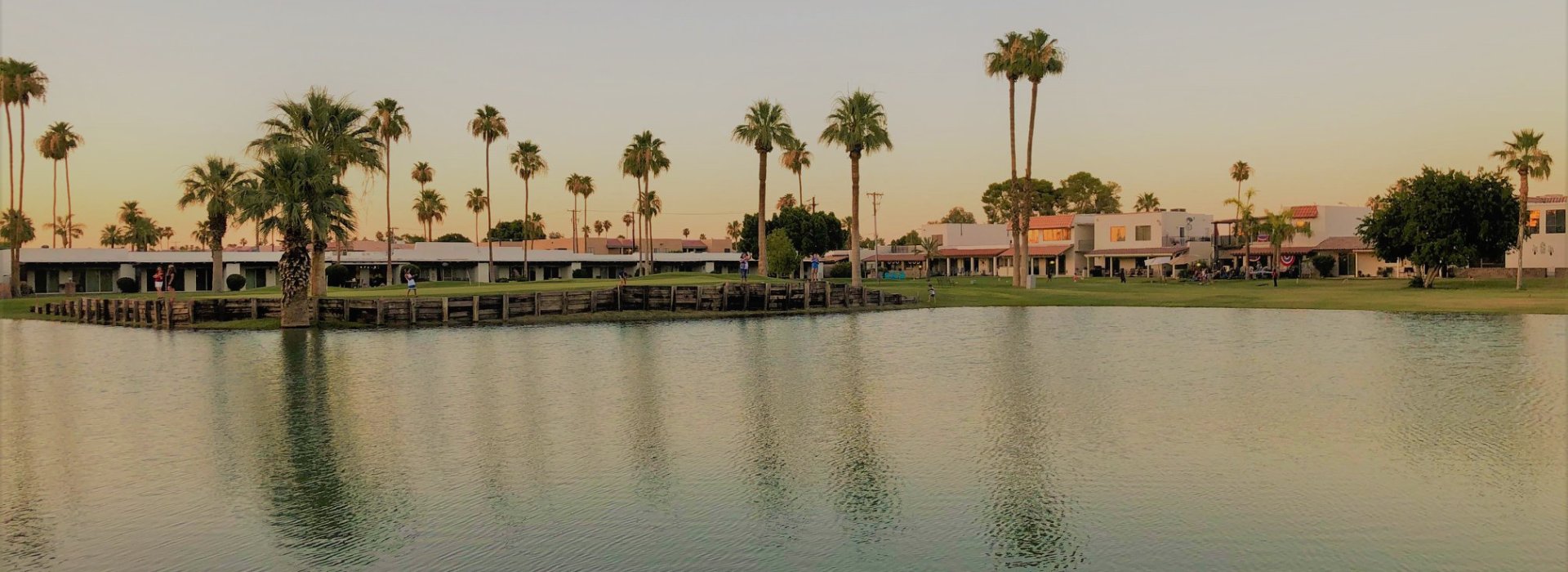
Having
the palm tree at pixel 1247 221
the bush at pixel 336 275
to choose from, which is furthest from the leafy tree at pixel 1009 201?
the bush at pixel 336 275

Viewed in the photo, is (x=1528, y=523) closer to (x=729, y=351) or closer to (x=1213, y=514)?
(x=1213, y=514)

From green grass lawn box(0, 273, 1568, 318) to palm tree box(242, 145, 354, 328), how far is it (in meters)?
8.57

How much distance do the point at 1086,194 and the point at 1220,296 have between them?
337 feet

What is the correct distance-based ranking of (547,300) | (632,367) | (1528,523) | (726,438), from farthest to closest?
(547,300) → (632,367) → (726,438) → (1528,523)

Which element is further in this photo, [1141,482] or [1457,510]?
[1141,482]

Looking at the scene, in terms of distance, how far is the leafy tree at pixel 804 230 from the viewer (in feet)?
362

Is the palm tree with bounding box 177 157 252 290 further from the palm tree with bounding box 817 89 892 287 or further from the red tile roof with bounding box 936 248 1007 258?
the red tile roof with bounding box 936 248 1007 258

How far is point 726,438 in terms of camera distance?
52.9ft

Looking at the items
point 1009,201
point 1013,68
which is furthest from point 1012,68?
point 1009,201

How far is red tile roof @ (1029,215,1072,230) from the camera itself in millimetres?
110750

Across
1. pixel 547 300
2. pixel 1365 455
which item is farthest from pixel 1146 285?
pixel 1365 455

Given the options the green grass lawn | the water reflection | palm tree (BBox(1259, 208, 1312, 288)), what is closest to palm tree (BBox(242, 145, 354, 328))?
the green grass lawn

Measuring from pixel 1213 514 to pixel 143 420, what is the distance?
18.1 meters

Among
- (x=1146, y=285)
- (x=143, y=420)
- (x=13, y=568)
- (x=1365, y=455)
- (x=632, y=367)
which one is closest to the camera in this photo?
(x=13, y=568)
